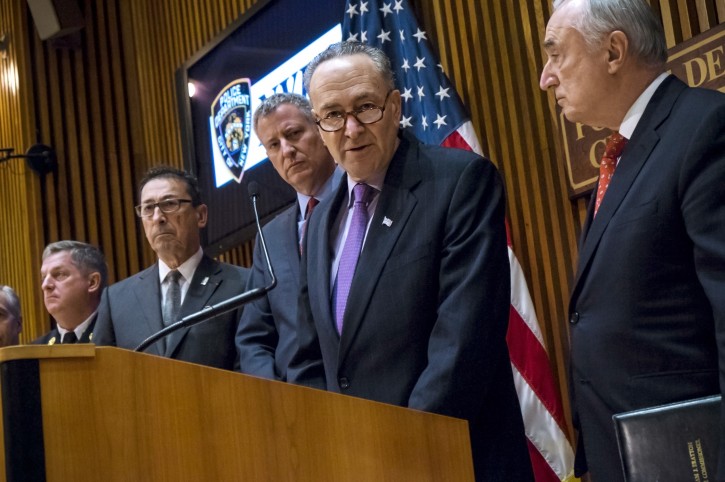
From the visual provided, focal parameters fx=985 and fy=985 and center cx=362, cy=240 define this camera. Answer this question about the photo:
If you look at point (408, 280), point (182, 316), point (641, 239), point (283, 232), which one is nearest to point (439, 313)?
point (408, 280)

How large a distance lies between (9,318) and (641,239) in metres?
3.26

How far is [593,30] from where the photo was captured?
2.07m

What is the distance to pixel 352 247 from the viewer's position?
2170 mm

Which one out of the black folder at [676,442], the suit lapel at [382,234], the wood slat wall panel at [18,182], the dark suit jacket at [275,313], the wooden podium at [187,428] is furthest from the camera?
the wood slat wall panel at [18,182]

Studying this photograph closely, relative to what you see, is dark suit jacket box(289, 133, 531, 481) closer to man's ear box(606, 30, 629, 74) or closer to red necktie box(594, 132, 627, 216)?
red necktie box(594, 132, 627, 216)

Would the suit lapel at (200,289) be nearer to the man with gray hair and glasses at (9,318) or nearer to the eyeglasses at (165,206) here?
the eyeglasses at (165,206)

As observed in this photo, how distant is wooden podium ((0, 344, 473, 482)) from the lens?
1312 mm

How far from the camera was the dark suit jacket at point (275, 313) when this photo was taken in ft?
8.68

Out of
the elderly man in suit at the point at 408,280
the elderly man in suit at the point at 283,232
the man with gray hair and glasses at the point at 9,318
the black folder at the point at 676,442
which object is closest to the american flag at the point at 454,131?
the elderly man in suit at the point at 283,232

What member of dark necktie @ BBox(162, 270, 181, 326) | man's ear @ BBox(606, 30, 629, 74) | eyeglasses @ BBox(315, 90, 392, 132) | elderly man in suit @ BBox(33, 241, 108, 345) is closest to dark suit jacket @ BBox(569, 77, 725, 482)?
man's ear @ BBox(606, 30, 629, 74)

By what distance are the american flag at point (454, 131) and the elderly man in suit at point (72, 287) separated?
1444 mm

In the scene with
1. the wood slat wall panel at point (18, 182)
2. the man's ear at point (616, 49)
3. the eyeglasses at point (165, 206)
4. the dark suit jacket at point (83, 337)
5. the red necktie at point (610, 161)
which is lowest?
the red necktie at point (610, 161)

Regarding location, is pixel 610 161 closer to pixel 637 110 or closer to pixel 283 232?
pixel 637 110

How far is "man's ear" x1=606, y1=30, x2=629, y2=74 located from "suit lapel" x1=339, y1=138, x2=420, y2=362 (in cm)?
48
